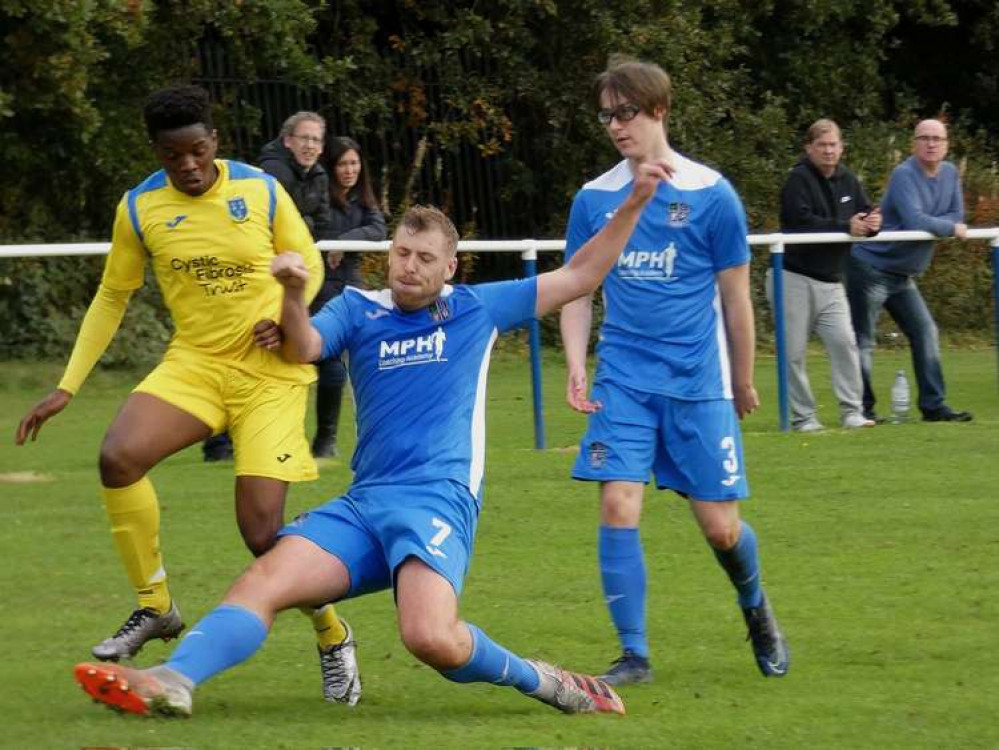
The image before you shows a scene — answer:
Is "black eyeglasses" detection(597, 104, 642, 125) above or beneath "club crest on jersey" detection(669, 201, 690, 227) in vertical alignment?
above

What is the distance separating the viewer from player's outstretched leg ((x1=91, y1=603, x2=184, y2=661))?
22.4 feet

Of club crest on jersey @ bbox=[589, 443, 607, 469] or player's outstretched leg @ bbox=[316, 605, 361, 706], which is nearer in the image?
player's outstretched leg @ bbox=[316, 605, 361, 706]

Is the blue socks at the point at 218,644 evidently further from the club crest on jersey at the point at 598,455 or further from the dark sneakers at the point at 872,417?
the dark sneakers at the point at 872,417

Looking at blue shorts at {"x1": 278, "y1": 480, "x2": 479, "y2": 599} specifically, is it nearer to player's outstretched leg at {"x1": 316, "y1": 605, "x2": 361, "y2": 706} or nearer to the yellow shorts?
player's outstretched leg at {"x1": 316, "y1": 605, "x2": 361, "y2": 706}

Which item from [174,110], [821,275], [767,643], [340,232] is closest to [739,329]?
[767,643]

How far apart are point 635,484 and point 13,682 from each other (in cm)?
222

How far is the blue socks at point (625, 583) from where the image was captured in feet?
22.1

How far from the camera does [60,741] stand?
580 centimetres

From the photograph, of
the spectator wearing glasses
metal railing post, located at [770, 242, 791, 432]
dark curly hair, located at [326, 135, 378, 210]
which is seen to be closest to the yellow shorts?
dark curly hair, located at [326, 135, 378, 210]

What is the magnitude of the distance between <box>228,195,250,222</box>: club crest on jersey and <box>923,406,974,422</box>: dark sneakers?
7.58 metres

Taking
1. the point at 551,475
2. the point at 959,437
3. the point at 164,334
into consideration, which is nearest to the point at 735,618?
the point at 551,475

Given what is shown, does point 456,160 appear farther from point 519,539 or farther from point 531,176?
point 519,539

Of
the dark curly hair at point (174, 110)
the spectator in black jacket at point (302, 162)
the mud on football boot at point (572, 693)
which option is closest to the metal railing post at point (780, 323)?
the spectator in black jacket at point (302, 162)

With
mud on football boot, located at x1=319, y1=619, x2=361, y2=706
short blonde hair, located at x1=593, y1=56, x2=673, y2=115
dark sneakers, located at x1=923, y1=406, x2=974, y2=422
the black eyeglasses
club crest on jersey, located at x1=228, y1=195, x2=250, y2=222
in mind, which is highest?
short blonde hair, located at x1=593, y1=56, x2=673, y2=115
